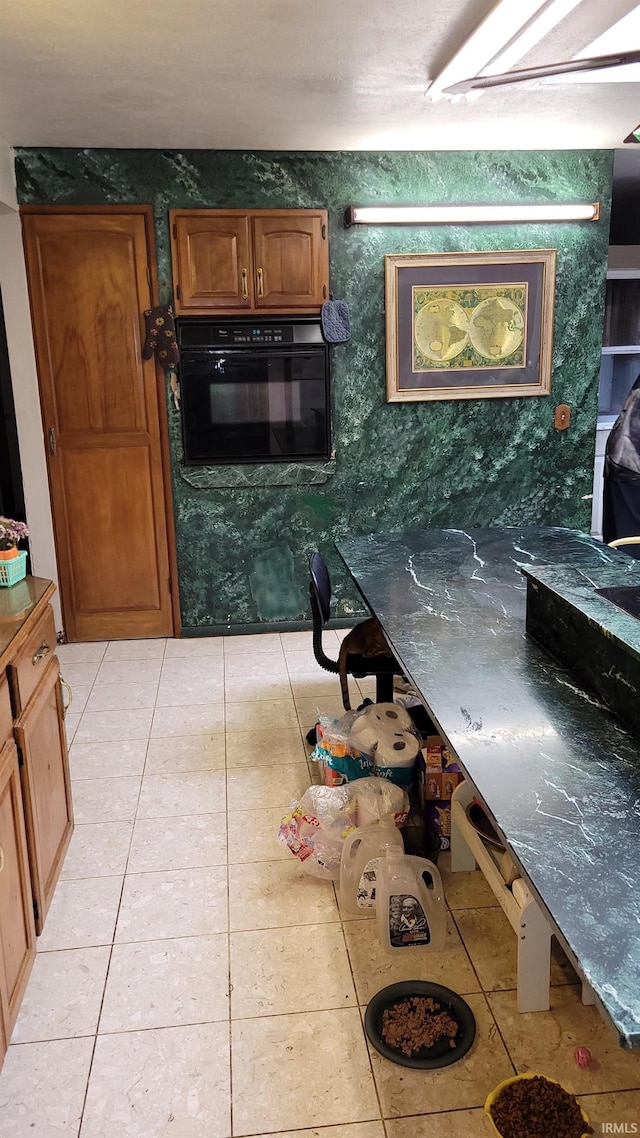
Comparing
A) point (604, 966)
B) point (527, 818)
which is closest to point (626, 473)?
point (527, 818)

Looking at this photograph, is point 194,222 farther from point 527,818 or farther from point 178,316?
point 527,818

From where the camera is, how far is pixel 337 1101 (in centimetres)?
172

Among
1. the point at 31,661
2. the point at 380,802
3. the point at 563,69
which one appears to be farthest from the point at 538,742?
the point at 563,69

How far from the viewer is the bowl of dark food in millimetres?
1536

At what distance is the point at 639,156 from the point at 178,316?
9.00 ft

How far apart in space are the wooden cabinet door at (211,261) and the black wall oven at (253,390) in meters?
0.10

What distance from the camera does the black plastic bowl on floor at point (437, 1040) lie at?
180cm

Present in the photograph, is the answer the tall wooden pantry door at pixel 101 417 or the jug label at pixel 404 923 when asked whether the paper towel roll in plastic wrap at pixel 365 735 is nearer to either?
the jug label at pixel 404 923

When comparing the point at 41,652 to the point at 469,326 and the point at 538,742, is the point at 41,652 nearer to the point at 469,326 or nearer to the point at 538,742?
the point at 538,742

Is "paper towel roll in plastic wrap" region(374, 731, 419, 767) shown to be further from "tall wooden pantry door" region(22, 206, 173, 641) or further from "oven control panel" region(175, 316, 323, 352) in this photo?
"oven control panel" region(175, 316, 323, 352)

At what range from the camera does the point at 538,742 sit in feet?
5.50

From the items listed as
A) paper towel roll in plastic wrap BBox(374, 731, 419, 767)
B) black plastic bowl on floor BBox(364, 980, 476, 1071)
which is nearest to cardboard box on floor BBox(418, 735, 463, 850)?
paper towel roll in plastic wrap BBox(374, 731, 419, 767)

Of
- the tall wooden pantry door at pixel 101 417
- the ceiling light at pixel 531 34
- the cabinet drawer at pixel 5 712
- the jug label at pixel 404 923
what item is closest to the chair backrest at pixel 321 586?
the jug label at pixel 404 923

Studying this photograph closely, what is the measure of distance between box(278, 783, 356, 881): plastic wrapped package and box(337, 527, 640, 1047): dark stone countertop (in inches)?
22.8
